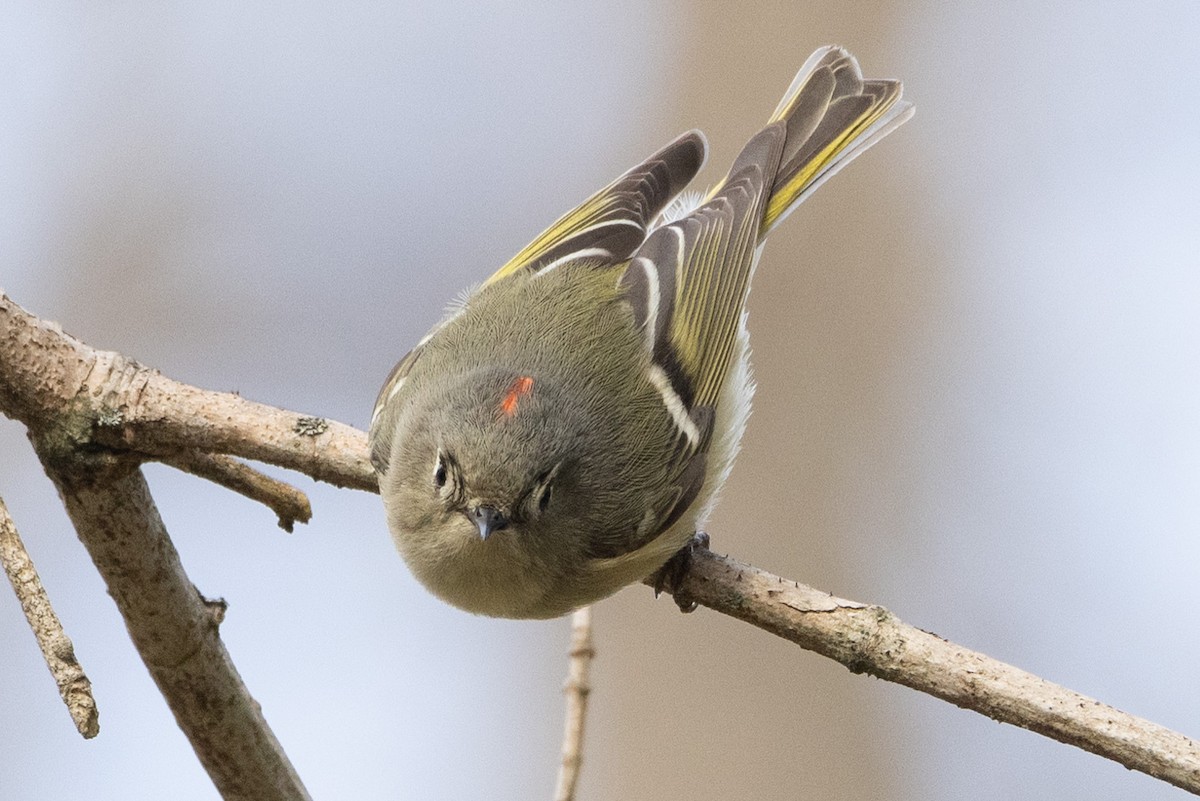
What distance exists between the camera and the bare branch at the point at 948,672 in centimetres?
206

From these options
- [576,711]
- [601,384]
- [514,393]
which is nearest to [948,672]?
[576,711]

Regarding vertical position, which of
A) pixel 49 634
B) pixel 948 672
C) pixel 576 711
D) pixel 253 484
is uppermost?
pixel 253 484

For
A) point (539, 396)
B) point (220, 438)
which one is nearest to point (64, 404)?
point (220, 438)

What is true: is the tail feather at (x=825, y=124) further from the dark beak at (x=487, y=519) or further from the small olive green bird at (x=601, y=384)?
the dark beak at (x=487, y=519)

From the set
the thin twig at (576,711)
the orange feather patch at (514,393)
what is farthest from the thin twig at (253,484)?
the thin twig at (576,711)

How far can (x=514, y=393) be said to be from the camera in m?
2.87

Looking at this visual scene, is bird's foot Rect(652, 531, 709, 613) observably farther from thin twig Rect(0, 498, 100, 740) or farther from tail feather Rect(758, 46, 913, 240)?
thin twig Rect(0, 498, 100, 740)

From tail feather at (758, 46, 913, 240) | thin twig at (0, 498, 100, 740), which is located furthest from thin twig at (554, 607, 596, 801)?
tail feather at (758, 46, 913, 240)

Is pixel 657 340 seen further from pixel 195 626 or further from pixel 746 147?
pixel 195 626

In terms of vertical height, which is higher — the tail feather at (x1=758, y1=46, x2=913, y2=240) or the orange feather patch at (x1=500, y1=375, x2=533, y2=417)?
the tail feather at (x1=758, y1=46, x2=913, y2=240)

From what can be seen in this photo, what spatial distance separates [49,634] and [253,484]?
0.68m

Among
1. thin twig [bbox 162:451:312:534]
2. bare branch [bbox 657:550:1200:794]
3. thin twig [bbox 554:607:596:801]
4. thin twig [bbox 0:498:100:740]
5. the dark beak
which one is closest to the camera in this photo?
thin twig [bbox 0:498:100:740]

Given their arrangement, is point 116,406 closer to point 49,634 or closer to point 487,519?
point 49,634

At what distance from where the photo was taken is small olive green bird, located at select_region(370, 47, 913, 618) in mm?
2865
